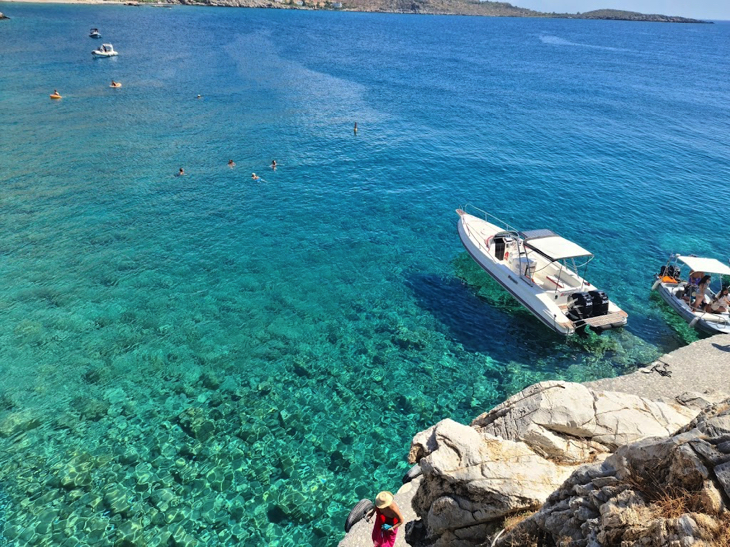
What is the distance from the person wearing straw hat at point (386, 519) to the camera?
10.6 m

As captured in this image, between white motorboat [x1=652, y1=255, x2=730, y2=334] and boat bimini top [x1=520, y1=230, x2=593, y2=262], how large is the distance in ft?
22.0

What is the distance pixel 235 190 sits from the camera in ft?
121

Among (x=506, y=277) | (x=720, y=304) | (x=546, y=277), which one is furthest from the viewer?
(x=546, y=277)

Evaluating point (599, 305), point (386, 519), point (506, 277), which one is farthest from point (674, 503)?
point (506, 277)

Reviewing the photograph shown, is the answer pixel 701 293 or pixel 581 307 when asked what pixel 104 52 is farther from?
pixel 701 293

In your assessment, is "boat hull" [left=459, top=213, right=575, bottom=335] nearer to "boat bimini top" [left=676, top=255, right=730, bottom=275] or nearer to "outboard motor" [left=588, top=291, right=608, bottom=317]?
"outboard motor" [left=588, top=291, right=608, bottom=317]

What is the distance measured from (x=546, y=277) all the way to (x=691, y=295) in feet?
27.8

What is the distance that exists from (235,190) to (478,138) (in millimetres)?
31434

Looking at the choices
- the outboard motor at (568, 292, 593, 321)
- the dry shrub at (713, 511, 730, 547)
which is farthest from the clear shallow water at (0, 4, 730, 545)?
the dry shrub at (713, 511, 730, 547)

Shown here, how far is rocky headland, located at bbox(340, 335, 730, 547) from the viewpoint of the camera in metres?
6.13

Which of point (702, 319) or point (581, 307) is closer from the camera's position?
point (581, 307)

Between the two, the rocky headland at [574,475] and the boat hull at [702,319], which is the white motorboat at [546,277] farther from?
the rocky headland at [574,475]

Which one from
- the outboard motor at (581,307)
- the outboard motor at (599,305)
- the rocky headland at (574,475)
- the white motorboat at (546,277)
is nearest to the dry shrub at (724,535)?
the rocky headland at (574,475)

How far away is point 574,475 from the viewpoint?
7848 millimetres
